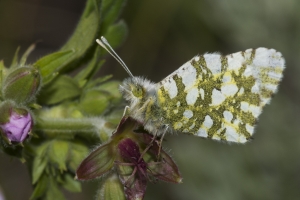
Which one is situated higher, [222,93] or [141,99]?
[222,93]

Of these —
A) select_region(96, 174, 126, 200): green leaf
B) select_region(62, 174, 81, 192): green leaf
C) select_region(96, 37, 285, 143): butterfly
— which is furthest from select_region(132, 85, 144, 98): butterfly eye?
select_region(62, 174, 81, 192): green leaf

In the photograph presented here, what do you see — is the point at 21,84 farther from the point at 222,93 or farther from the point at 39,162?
the point at 222,93

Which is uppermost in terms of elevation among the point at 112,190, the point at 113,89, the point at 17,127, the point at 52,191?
the point at 113,89

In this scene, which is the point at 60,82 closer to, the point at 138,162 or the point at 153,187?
the point at 138,162

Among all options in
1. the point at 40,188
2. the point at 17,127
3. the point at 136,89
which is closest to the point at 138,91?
the point at 136,89

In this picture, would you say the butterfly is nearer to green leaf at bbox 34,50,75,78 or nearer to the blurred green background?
green leaf at bbox 34,50,75,78

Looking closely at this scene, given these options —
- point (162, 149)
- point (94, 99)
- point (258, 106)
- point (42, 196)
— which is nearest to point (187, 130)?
point (162, 149)

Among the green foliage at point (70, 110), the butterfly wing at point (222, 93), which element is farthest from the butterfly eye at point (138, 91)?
the green foliage at point (70, 110)
